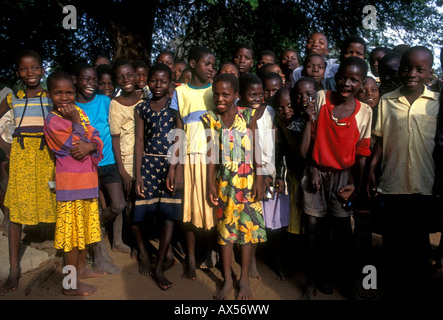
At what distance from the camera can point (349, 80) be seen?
2598mm

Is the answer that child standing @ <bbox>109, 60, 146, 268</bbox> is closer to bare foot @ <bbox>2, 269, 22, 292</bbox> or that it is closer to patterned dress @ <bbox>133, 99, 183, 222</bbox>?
patterned dress @ <bbox>133, 99, 183, 222</bbox>

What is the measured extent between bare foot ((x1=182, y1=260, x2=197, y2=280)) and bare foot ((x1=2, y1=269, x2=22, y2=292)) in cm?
144

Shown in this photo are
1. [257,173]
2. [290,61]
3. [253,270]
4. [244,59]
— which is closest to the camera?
[257,173]

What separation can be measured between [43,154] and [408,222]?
10.3ft

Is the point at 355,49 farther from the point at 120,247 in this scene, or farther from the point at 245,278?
the point at 120,247

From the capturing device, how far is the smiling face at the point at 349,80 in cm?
259

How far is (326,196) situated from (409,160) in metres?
0.68

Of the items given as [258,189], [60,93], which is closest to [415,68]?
[258,189]

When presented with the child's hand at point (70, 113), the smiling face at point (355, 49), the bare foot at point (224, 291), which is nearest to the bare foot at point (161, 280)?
the bare foot at point (224, 291)

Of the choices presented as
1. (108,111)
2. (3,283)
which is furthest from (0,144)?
(3,283)

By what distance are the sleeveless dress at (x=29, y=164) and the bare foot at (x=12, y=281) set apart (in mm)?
456

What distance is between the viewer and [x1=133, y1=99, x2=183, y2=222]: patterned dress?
3.02 metres

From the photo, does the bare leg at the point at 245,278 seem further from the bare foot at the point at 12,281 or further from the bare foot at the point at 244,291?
the bare foot at the point at 12,281

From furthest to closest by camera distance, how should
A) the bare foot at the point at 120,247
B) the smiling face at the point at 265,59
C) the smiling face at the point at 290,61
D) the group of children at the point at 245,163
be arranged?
the smiling face at the point at 265,59
the smiling face at the point at 290,61
the bare foot at the point at 120,247
the group of children at the point at 245,163
